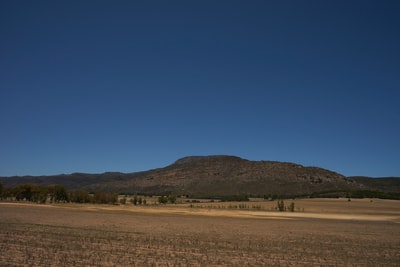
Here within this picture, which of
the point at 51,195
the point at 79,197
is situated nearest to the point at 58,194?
the point at 51,195

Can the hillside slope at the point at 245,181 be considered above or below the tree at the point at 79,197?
above

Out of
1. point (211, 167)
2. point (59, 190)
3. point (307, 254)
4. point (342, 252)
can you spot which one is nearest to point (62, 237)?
point (307, 254)

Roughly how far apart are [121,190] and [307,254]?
16648 cm

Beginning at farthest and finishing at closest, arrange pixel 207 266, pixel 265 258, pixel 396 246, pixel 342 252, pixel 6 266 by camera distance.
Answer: pixel 396 246
pixel 342 252
pixel 265 258
pixel 207 266
pixel 6 266

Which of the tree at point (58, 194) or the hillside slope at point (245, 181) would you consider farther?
the hillside slope at point (245, 181)

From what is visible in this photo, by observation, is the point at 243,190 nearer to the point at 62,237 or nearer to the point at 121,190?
the point at 121,190

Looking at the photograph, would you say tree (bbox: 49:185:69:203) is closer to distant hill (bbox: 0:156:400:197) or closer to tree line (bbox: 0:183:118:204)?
tree line (bbox: 0:183:118:204)

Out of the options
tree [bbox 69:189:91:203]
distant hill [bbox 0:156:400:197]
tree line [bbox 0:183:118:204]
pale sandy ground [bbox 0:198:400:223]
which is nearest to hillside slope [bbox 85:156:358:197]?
distant hill [bbox 0:156:400:197]

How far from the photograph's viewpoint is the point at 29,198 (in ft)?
297

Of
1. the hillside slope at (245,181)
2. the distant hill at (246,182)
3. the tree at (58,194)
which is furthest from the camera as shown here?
the hillside slope at (245,181)

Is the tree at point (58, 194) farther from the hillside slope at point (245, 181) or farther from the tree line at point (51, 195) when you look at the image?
the hillside slope at point (245, 181)

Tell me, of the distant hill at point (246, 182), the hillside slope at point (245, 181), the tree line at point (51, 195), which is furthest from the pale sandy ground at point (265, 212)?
the hillside slope at point (245, 181)

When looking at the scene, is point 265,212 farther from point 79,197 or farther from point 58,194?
point 58,194

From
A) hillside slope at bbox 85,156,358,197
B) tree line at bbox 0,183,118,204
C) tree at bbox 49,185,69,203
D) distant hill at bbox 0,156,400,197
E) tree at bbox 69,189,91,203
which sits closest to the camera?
tree line at bbox 0,183,118,204
